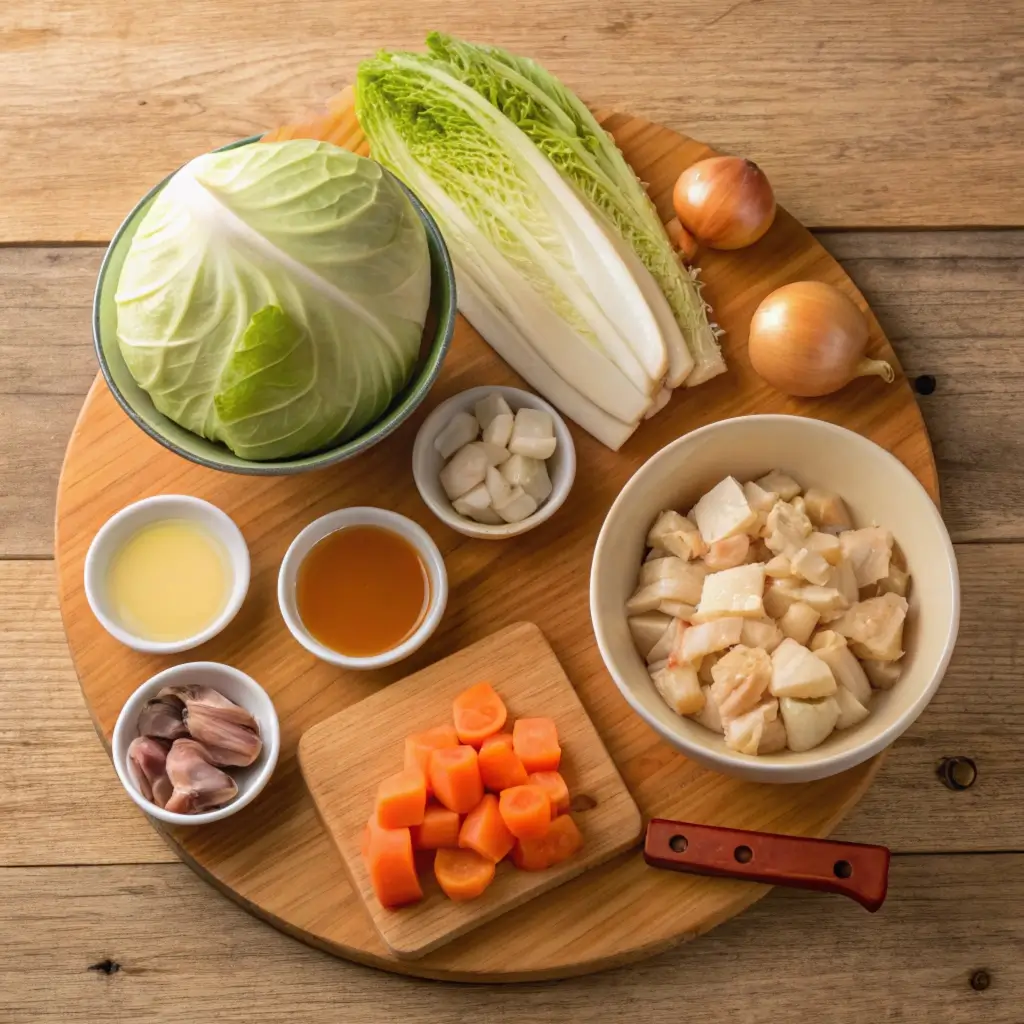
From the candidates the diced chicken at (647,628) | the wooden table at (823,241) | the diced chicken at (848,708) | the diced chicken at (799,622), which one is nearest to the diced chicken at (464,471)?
the diced chicken at (647,628)

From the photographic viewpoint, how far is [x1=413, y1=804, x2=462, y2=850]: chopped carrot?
201 cm

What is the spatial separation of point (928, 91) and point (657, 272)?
0.87 meters

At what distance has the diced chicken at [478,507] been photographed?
2182mm

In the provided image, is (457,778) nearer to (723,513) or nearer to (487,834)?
(487,834)

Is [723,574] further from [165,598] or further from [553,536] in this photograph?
[165,598]

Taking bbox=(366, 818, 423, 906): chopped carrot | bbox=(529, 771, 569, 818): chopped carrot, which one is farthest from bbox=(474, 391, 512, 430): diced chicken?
bbox=(366, 818, 423, 906): chopped carrot

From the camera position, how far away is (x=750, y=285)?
2.40 metres

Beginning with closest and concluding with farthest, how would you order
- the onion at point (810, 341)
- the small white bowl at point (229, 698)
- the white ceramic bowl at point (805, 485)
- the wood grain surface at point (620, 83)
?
the white ceramic bowl at point (805, 485) → the small white bowl at point (229, 698) → the onion at point (810, 341) → the wood grain surface at point (620, 83)

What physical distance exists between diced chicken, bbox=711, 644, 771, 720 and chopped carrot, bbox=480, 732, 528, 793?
363mm

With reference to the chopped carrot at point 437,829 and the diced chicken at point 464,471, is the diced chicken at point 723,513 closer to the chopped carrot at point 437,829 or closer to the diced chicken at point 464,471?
the diced chicken at point 464,471

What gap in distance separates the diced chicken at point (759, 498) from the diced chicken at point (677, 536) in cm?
11

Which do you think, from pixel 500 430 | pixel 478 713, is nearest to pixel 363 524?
pixel 500 430

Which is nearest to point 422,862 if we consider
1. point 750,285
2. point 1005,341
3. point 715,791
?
point 715,791

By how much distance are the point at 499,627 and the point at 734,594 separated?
1.53 ft
